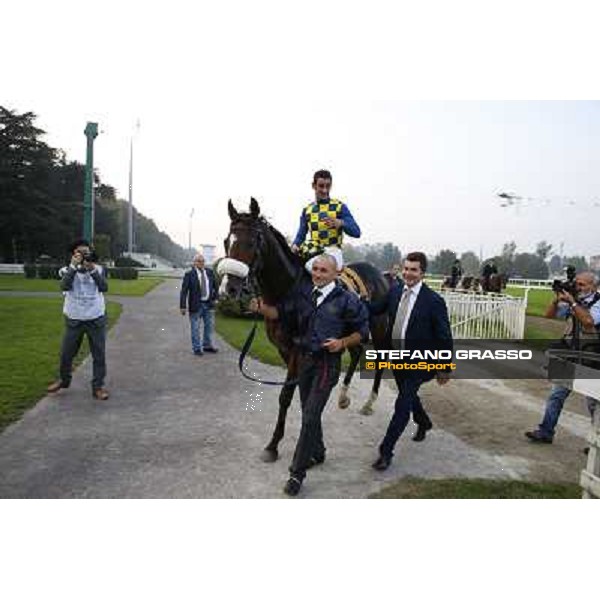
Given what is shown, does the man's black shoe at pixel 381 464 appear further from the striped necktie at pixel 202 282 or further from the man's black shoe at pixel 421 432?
the striped necktie at pixel 202 282

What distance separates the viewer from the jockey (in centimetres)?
373

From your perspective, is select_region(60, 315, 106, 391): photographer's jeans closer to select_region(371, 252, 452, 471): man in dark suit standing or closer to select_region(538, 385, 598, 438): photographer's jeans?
select_region(371, 252, 452, 471): man in dark suit standing

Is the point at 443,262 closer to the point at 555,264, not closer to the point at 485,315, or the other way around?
the point at 555,264

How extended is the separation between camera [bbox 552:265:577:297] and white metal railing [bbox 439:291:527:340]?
94cm

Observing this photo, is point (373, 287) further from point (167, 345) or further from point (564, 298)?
point (167, 345)

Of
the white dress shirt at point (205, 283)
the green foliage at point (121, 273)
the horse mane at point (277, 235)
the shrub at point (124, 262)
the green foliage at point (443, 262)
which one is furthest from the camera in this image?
the green foliage at point (121, 273)

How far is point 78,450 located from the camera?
3.60 m

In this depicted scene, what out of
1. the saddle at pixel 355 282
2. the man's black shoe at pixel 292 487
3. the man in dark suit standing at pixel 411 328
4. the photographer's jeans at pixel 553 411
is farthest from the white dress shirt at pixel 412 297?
the photographer's jeans at pixel 553 411

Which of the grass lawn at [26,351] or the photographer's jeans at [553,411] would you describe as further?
the grass lawn at [26,351]

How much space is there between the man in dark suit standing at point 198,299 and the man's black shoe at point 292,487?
14.5 feet

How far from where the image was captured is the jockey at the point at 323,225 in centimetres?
373

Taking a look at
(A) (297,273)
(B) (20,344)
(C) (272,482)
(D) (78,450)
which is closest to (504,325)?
(A) (297,273)

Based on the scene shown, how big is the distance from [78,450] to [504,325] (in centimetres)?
480

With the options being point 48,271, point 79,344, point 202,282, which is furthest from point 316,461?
point 48,271
